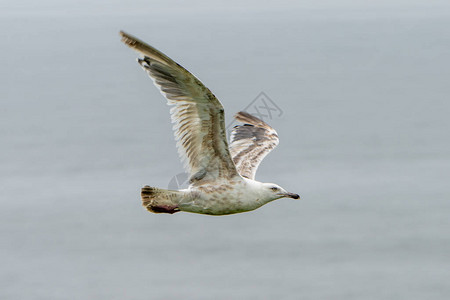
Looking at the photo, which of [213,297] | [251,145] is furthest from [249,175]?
[213,297]

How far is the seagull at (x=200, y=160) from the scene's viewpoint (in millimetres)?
10602

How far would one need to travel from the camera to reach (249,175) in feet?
42.1

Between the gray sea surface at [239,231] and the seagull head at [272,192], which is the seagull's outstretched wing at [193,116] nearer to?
the seagull head at [272,192]

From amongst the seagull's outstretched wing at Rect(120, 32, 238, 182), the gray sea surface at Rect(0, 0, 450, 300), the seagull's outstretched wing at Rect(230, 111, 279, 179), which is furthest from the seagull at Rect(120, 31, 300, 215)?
the gray sea surface at Rect(0, 0, 450, 300)

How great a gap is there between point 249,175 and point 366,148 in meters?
149

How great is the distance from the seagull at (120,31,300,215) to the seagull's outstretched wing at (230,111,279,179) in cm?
154

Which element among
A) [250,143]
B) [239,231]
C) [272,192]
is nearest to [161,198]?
[272,192]

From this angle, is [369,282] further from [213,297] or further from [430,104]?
[430,104]

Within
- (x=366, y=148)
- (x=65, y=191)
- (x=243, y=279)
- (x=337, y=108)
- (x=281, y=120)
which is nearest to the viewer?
(x=243, y=279)

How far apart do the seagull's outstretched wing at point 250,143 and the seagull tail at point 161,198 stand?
5.97 feet

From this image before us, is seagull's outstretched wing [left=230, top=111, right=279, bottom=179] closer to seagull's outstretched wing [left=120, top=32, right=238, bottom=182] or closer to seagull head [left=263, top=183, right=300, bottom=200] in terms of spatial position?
seagull head [left=263, top=183, right=300, bottom=200]

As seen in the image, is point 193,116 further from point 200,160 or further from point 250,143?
point 250,143

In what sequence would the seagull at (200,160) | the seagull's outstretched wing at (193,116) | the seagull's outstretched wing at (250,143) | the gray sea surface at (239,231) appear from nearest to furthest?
the seagull's outstretched wing at (193,116) → the seagull at (200,160) → the seagull's outstretched wing at (250,143) → the gray sea surface at (239,231)

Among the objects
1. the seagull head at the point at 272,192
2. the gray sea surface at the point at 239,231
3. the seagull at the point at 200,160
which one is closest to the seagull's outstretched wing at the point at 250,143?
the seagull head at the point at 272,192
